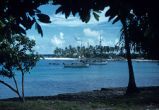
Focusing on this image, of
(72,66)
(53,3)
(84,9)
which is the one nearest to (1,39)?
(53,3)

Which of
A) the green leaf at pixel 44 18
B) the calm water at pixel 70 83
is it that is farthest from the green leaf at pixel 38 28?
the calm water at pixel 70 83

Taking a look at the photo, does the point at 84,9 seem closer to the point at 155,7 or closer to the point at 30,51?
the point at 155,7

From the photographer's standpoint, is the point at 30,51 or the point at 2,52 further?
the point at 30,51

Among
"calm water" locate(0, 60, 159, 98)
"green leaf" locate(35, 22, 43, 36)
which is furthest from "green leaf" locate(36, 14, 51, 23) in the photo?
"calm water" locate(0, 60, 159, 98)

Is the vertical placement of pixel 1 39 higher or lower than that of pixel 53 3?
lower

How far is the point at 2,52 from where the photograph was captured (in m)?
20.3

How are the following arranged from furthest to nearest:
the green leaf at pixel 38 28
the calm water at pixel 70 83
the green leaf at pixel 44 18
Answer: the calm water at pixel 70 83 → the green leaf at pixel 38 28 → the green leaf at pixel 44 18

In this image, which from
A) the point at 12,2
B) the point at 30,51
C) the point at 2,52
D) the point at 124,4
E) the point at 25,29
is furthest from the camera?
the point at 30,51

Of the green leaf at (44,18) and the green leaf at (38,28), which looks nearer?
the green leaf at (44,18)

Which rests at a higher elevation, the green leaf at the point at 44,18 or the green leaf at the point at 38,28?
the green leaf at the point at 44,18

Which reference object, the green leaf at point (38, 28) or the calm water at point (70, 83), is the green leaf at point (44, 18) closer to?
the green leaf at point (38, 28)

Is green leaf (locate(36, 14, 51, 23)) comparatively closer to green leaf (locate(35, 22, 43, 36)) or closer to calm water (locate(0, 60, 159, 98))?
green leaf (locate(35, 22, 43, 36))

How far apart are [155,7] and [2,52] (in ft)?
55.7

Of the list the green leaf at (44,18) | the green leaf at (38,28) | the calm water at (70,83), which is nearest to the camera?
the green leaf at (44,18)
